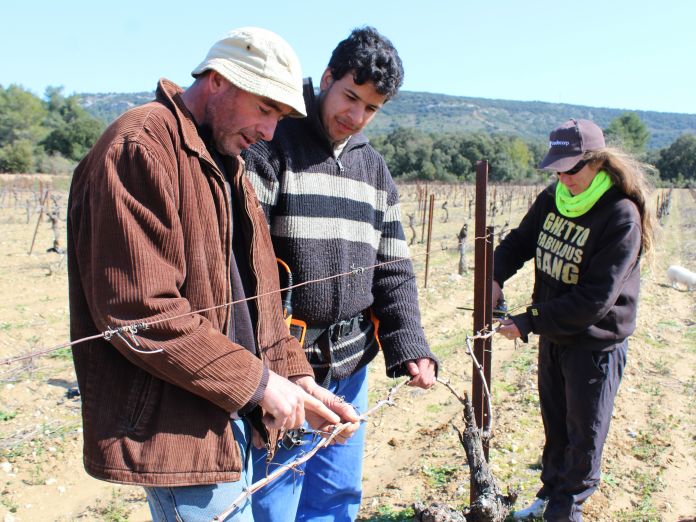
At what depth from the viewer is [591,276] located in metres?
2.51

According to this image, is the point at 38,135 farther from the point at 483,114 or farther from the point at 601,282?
the point at 483,114

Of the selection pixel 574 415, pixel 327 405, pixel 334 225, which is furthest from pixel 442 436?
pixel 334 225

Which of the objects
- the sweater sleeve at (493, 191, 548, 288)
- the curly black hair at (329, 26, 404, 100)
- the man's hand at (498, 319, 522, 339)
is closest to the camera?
the curly black hair at (329, 26, 404, 100)

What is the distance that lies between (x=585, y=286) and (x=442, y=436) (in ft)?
6.92

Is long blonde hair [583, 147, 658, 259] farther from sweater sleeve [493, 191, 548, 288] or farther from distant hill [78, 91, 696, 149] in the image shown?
distant hill [78, 91, 696, 149]

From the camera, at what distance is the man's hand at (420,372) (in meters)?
2.29

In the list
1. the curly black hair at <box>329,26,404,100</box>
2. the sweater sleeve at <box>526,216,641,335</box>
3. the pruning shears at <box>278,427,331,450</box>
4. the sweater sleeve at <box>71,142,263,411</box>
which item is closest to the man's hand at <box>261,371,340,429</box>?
the sweater sleeve at <box>71,142,263,411</box>

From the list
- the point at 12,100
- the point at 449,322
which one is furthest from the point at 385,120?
the point at 449,322

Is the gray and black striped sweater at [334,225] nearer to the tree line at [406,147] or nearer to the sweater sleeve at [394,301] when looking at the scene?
the sweater sleeve at [394,301]

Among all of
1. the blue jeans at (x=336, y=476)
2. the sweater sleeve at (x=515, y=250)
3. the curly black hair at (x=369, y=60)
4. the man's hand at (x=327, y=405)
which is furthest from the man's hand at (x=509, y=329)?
the curly black hair at (x=369, y=60)

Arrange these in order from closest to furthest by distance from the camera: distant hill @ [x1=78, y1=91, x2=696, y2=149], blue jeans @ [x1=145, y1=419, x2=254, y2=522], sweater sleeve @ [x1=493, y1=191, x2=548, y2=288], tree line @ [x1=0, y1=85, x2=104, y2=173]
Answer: blue jeans @ [x1=145, y1=419, x2=254, y2=522]
sweater sleeve @ [x1=493, y1=191, x2=548, y2=288]
tree line @ [x1=0, y1=85, x2=104, y2=173]
distant hill @ [x1=78, y1=91, x2=696, y2=149]

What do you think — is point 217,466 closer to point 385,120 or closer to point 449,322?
point 449,322

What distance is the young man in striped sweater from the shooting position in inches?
78.3

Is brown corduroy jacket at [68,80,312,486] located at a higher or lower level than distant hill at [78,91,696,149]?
lower
